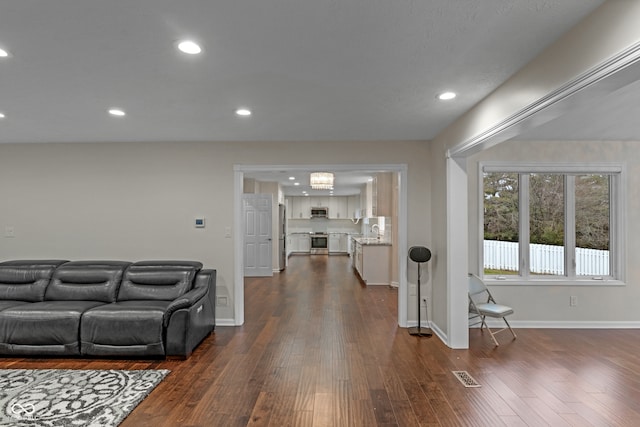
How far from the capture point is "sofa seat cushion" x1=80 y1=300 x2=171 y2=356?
360cm

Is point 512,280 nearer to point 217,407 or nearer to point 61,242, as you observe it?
point 217,407

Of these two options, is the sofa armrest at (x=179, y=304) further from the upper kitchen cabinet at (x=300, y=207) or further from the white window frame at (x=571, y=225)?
the upper kitchen cabinet at (x=300, y=207)

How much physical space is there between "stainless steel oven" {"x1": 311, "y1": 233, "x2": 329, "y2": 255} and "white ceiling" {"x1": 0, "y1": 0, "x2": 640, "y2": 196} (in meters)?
10.0

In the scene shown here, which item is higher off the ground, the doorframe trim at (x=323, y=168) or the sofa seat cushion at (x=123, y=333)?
the doorframe trim at (x=323, y=168)

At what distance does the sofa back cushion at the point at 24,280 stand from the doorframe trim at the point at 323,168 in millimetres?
2242

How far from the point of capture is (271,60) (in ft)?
7.82

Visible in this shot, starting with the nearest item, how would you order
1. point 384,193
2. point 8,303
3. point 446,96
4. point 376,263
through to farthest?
point 446,96 < point 8,303 < point 376,263 < point 384,193

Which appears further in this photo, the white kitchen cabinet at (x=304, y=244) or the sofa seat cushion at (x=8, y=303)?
the white kitchen cabinet at (x=304, y=244)

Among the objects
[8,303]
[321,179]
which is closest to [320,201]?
[321,179]

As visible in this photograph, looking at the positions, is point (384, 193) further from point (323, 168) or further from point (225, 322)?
point (225, 322)

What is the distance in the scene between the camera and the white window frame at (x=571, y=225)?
4.76 meters

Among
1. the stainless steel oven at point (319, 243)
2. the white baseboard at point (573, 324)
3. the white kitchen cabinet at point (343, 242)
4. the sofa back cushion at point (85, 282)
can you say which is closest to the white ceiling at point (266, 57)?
the sofa back cushion at point (85, 282)

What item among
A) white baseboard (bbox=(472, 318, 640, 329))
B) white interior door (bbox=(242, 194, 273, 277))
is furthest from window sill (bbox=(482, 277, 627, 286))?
white interior door (bbox=(242, 194, 273, 277))

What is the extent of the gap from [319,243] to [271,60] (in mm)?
11795
